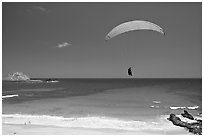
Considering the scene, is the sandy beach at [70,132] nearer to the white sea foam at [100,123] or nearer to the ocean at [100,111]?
the ocean at [100,111]

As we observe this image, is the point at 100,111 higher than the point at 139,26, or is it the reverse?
the point at 139,26

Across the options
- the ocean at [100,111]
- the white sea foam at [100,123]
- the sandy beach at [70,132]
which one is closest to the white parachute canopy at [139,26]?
the sandy beach at [70,132]

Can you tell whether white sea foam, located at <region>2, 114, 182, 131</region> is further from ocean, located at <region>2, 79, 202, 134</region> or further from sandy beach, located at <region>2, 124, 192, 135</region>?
sandy beach, located at <region>2, 124, 192, 135</region>

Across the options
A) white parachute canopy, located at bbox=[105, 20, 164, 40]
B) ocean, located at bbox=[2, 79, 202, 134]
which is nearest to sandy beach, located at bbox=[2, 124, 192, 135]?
ocean, located at bbox=[2, 79, 202, 134]

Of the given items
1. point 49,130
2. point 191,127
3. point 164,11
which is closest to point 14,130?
point 49,130

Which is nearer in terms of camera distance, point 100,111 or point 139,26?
point 139,26

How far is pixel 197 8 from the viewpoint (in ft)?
12.3

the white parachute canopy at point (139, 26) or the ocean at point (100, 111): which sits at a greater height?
the white parachute canopy at point (139, 26)

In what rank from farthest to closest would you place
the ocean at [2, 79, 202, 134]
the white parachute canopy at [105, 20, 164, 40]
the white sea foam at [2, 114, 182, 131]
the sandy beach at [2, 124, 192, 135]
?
the ocean at [2, 79, 202, 134] → the white sea foam at [2, 114, 182, 131] → the sandy beach at [2, 124, 192, 135] → the white parachute canopy at [105, 20, 164, 40]

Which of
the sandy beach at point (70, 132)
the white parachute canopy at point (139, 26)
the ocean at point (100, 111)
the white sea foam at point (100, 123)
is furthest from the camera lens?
the ocean at point (100, 111)

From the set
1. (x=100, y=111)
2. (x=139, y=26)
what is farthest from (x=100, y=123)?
(x=139, y=26)

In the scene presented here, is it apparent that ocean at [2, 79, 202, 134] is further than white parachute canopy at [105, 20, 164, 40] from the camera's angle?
Yes

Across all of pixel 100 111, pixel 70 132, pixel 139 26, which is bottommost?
pixel 70 132

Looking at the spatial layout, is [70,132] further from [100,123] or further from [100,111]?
[100,111]
